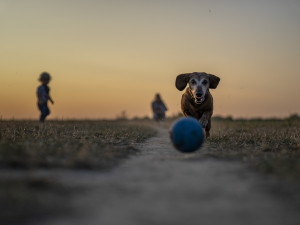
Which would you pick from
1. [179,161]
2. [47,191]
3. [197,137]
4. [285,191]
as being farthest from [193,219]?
[197,137]

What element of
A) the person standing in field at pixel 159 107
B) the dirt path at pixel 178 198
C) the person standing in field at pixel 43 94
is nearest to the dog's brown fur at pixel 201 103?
the dirt path at pixel 178 198

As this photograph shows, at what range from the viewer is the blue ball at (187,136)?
214 inches

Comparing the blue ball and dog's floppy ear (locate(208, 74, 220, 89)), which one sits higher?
dog's floppy ear (locate(208, 74, 220, 89))

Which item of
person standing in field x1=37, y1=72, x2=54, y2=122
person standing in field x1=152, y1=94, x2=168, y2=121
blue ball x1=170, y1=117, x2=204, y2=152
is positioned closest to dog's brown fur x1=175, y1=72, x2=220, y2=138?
blue ball x1=170, y1=117, x2=204, y2=152

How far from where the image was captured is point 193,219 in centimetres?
244

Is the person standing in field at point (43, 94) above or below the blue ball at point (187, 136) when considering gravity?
above

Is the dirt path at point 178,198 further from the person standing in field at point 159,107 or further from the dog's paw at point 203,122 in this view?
the person standing in field at point 159,107

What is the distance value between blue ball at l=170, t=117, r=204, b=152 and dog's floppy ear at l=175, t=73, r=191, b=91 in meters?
3.81

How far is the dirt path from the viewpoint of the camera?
8.08 feet

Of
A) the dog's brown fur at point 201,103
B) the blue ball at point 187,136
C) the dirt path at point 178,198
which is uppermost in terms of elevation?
the dog's brown fur at point 201,103

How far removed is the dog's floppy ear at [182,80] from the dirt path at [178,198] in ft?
17.8

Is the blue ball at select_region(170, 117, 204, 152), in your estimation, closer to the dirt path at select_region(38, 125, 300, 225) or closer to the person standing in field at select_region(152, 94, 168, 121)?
the dirt path at select_region(38, 125, 300, 225)

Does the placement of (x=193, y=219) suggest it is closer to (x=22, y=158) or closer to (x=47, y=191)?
(x=47, y=191)

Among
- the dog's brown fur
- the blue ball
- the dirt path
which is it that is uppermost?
the dog's brown fur
